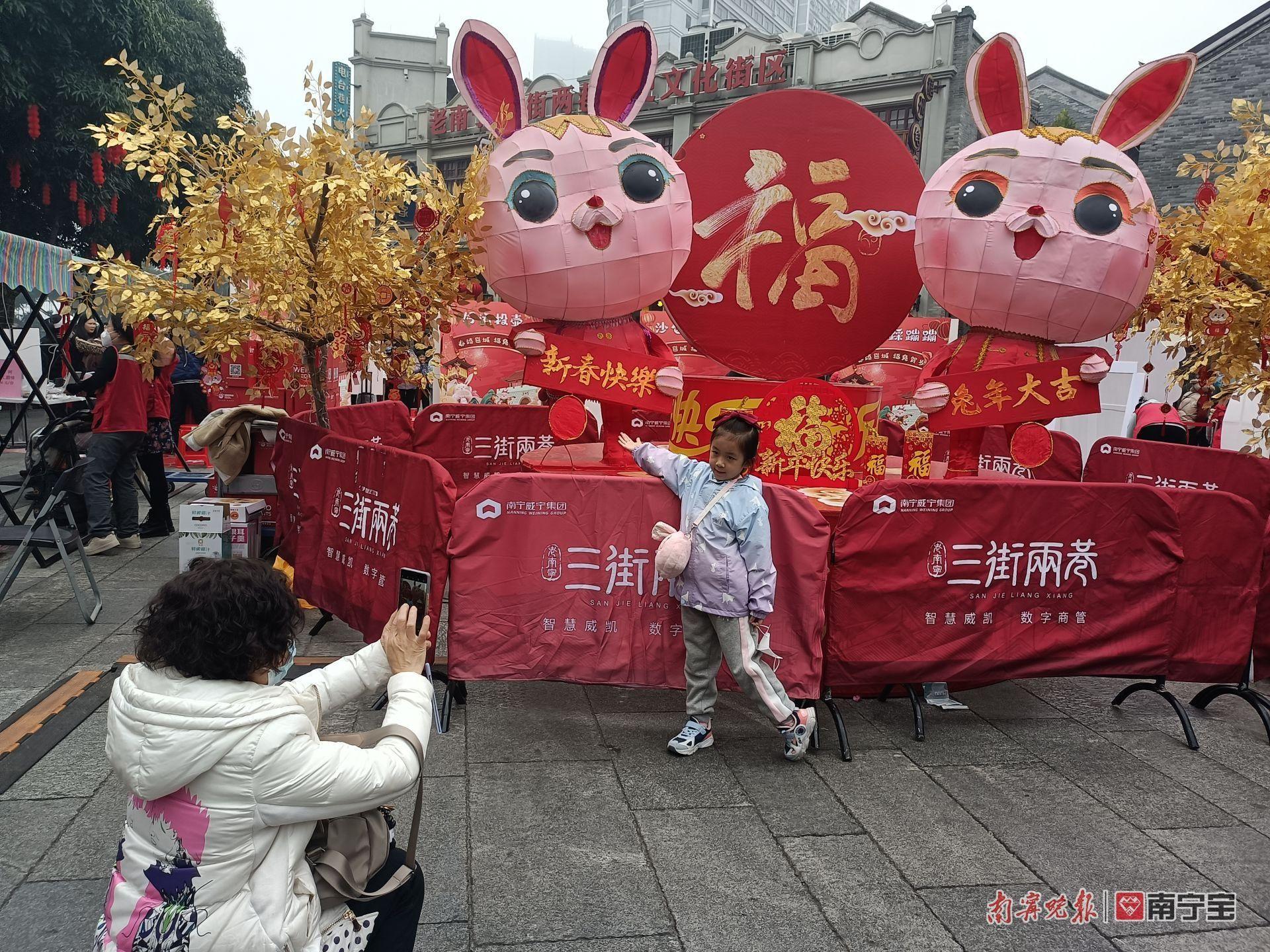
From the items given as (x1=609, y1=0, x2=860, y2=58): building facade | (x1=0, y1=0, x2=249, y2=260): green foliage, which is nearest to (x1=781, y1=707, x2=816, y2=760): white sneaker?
(x1=0, y1=0, x2=249, y2=260): green foliage

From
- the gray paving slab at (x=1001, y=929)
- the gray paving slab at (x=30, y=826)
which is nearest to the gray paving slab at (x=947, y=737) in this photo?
the gray paving slab at (x=1001, y=929)

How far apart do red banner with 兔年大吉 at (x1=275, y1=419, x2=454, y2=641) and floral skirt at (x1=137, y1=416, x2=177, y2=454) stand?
2.83 m

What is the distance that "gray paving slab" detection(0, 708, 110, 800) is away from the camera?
3584 millimetres

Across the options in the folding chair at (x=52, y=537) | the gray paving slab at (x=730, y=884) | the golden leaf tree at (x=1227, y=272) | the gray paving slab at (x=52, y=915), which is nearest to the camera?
the gray paving slab at (x=52, y=915)

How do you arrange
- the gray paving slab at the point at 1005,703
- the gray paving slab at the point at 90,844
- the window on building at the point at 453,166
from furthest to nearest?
1. the window on building at the point at 453,166
2. the gray paving slab at the point at 1005,703
3. the gray paving slab at the point at 90,844

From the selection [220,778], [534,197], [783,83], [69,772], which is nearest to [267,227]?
[534,197]

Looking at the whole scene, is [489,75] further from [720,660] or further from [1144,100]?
[1144,100]

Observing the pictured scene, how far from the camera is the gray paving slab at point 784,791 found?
11.8ft

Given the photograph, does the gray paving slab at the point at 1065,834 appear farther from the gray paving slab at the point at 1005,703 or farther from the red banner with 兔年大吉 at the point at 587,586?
the red banner with 兔年大吉 at the point at 587,586

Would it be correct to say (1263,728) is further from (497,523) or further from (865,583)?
(497,523)

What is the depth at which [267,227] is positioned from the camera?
5.20 metres

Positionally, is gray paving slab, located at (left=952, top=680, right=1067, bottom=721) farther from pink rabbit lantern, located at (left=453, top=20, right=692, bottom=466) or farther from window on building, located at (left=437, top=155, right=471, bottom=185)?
window on building, located at (left=437, top=155, right=471, bottom=185)

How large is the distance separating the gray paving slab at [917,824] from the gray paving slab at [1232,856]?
0.70 metres

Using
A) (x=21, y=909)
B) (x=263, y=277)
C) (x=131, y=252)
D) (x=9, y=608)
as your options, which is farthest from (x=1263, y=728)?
(x=131, y=252)
